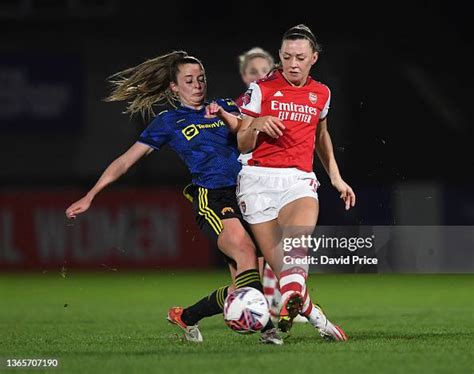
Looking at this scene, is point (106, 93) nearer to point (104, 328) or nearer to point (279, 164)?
point (104, 328)

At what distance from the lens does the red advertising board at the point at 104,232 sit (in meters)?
16.0

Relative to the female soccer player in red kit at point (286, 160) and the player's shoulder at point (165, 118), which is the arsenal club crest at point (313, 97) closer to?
the female soccer player in red kit at point (286, 160)

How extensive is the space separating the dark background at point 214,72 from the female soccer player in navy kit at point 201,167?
9871 millimetres

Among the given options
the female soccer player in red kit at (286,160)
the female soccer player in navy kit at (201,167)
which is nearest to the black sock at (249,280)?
the female soccer player in navy kit at (201,167)

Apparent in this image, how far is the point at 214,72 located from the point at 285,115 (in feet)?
39.1

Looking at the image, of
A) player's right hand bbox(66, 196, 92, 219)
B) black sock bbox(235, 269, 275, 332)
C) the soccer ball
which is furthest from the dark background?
the soccer ball

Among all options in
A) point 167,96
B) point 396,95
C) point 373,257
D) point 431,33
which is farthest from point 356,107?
point 167,96

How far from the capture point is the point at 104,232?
1627cm

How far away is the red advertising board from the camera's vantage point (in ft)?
52.6

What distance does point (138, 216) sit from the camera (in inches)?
648

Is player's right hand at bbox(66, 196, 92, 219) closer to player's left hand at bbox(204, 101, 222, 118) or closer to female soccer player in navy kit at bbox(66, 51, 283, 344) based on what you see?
female soccer player in navy kit at bbox(66, 51, 283, 344)

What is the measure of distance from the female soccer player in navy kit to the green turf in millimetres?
250

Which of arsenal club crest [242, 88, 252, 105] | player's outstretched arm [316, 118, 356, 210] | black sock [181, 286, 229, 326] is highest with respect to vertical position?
arsenal club crest [242, 88, 252, 105]

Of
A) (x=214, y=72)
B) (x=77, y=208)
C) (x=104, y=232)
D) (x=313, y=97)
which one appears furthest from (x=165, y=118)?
(x=214, y=72)
